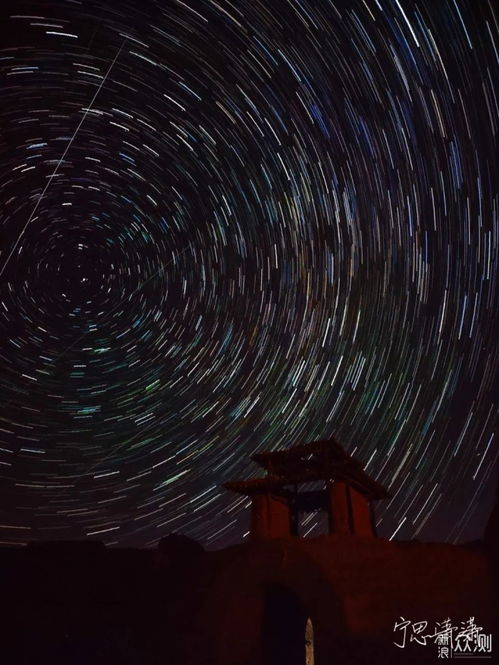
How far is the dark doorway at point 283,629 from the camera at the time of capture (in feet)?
75.4

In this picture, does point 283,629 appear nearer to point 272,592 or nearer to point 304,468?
point 272,592

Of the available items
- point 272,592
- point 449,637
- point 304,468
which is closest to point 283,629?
point 272,592

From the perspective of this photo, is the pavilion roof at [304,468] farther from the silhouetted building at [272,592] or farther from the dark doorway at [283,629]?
the dark doorway at [283,629]

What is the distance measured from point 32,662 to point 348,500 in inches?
571

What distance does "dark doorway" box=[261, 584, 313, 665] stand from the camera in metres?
23.0

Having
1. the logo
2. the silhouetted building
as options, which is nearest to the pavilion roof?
the silhouetted building

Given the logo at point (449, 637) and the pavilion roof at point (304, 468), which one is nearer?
the logo at point (449, 637)

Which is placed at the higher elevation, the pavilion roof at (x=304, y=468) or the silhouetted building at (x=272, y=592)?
the pavilion roof at (x=304, y=468)

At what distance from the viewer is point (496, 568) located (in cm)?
1872

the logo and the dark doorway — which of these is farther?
the dark doorway

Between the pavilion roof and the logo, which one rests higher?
the pavilion roof

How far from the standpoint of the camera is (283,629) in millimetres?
24016

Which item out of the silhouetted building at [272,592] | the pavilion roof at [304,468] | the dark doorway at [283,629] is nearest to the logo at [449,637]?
the silhouetted building at [272,592]

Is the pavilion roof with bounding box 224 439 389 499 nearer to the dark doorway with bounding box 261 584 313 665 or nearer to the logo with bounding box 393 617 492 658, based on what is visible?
the dark doorway with bounding box 261 584 313 665
